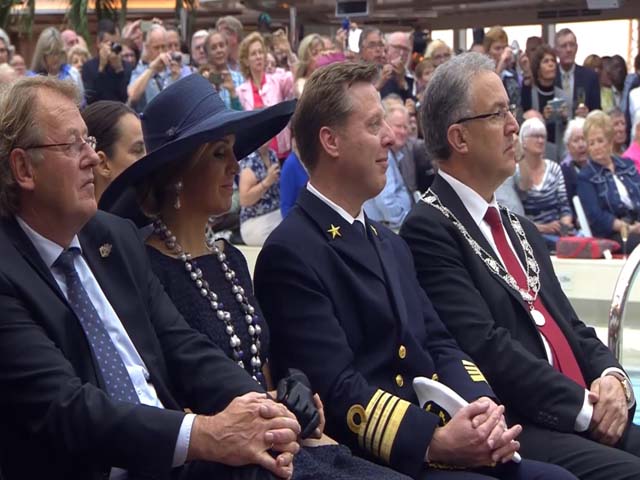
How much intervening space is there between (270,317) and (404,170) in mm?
5123

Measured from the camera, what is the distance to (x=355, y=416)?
3.46 m

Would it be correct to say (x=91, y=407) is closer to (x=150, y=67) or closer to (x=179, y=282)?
A: (x=179, y=282)

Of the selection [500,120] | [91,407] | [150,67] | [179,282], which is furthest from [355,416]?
[150,67]

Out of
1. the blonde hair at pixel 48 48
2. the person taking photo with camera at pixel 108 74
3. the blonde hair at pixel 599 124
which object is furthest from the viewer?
the person taking photo with camera at pixel 108 74

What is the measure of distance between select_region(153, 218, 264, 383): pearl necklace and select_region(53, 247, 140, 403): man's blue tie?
1.50 ft

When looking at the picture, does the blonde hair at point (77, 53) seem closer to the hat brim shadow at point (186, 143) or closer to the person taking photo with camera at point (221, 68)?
the person taking photo with camera at point (221, 68)

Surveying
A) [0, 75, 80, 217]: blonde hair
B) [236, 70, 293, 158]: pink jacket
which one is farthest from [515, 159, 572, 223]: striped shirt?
[0, 75, 80, 217]: blonde hair

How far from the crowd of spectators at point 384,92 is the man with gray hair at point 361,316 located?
340 cm

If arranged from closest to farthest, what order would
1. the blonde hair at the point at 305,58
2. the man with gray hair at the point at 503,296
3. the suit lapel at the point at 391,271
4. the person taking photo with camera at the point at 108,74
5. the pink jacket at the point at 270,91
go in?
the suit lapel at the point at 391,271, the man with gray hair at the point at 503,296, the blonde hair at the point at 305,58, the pink jacket at the point at 270,91, the person taking photo with camera at the point at 108,74

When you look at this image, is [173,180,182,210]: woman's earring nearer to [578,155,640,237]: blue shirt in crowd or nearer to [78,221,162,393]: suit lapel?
[78,221,162,393]: suit lapel

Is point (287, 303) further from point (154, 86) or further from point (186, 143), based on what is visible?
point (154, 86)

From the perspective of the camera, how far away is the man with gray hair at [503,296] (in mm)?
3812

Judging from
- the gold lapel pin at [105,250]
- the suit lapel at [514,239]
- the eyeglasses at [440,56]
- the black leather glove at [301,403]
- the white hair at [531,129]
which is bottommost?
the white hair at [531,129]

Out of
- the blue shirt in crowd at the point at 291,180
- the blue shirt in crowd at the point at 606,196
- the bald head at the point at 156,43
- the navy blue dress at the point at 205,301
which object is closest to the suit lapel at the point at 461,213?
the navy blue dress at the point at 205,301
